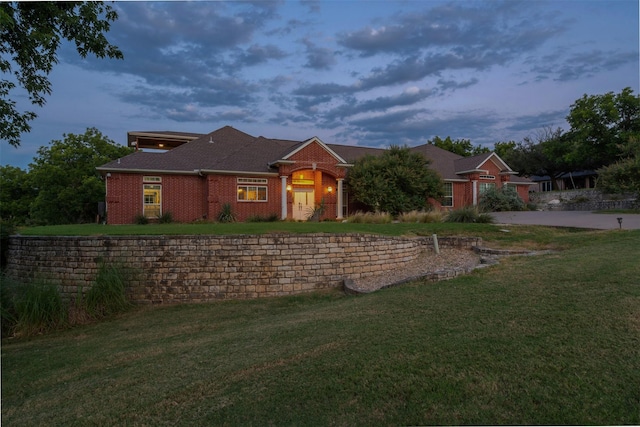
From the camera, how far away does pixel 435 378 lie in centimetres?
346

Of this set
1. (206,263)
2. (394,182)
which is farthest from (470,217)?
(206,263)

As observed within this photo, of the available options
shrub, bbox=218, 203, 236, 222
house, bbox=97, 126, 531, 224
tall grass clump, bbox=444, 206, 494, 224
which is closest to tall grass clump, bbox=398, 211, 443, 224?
tall grass clump, bbox=444, 206, 494, 224

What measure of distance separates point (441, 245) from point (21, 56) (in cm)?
1179

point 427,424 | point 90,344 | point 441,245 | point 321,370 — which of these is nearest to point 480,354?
point 427,424

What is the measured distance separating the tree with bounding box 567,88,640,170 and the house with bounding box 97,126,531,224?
83.3ft

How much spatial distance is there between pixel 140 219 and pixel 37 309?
419 inches

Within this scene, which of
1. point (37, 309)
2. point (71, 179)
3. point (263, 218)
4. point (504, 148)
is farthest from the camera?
point (504, 148)

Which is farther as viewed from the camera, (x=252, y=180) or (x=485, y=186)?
(x=485, y=186)

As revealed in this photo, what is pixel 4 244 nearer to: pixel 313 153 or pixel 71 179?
pixel 313 153

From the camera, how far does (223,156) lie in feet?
72.2

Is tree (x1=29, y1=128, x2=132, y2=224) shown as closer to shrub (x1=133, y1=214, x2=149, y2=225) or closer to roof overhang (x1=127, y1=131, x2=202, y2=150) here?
roof overhang (x1=127, y1=131, x2=202, y2=150)

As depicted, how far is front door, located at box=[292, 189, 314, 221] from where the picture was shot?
21.9m

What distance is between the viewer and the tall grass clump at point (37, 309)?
8438 millimetres

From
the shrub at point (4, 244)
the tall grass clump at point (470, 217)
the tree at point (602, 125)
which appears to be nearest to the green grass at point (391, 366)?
the shrub at point (4, 244)
